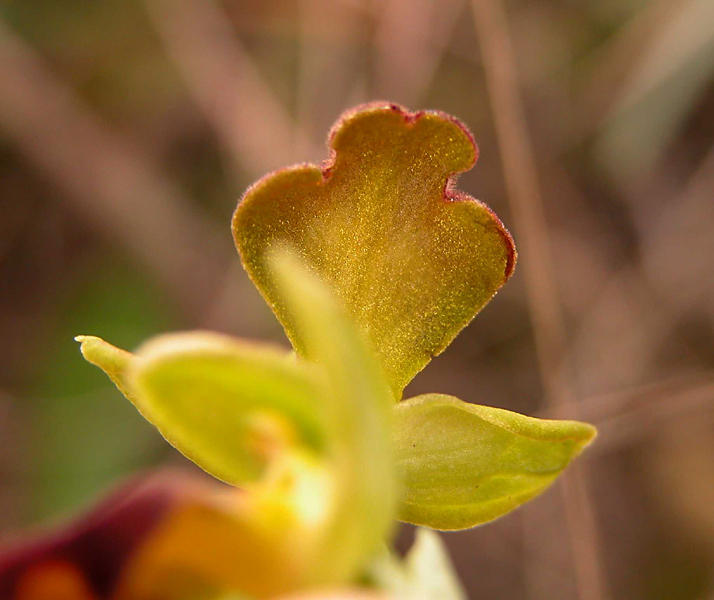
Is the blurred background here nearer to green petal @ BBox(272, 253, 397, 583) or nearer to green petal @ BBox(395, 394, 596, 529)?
green petal @ BBox(395, 394, 596, 529)

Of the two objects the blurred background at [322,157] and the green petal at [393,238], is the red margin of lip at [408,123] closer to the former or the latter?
the green petal at [393,238]

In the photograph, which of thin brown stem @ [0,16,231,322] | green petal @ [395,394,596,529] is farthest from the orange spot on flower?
thin brown stem @ [0,16,231,322]

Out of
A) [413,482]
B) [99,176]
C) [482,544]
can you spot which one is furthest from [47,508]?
[413,482]

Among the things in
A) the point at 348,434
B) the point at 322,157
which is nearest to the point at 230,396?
the point at 348,434

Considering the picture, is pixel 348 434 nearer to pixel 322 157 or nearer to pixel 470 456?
pixel 470 456

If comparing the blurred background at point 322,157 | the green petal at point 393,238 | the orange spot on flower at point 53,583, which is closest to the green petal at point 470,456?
the green petal at point 393,238

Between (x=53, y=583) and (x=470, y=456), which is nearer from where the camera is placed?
(x=53, y=583)
